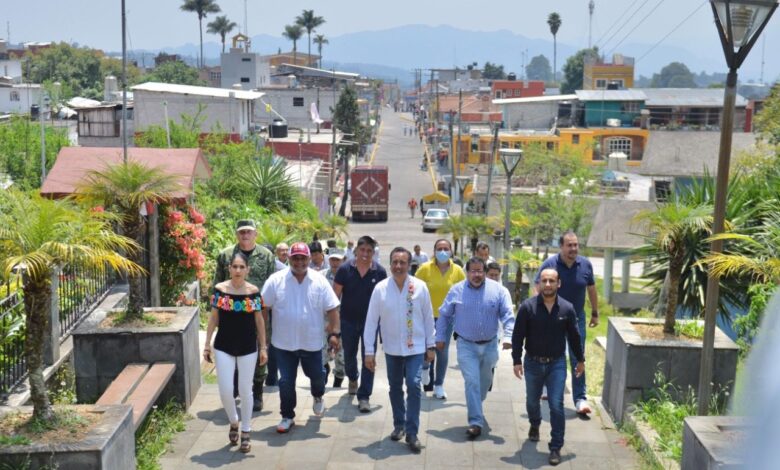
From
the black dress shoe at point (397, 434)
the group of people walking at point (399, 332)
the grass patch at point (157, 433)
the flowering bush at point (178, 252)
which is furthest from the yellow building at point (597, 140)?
the black dress shoe at point (397, 434)

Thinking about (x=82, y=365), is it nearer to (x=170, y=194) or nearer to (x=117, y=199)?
(x=117, y=199)

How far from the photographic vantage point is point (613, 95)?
265 feet

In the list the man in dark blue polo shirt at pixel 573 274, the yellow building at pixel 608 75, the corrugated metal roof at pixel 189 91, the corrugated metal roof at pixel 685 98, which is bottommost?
the man in dark blue polo shirt at pixel 573 274

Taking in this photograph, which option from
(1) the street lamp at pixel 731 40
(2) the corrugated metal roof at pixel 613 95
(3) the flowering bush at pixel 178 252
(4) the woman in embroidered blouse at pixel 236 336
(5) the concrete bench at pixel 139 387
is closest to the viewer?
(1) the street lamp at pixel 731 40

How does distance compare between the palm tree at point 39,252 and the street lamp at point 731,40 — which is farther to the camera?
the street lamp at point 731,40

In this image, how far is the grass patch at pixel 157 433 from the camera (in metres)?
8.04

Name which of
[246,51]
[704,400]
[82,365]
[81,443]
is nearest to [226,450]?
[82,365]

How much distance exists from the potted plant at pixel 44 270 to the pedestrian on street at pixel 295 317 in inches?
79.9

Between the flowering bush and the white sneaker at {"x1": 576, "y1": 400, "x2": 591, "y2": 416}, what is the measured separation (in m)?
5.50

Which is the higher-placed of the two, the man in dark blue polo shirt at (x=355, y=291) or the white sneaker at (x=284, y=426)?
the man in dark blue polo shirt at (x=355, y=291)

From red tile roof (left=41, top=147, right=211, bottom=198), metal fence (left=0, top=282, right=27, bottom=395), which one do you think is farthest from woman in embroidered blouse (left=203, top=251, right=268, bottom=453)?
red tile roof (left=41, top=147, right=211, bottom=198)

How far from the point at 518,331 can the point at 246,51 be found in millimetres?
102694

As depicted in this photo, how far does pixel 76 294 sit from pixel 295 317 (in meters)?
3.23

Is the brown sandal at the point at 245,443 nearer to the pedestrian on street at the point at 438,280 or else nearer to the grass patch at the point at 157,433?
the grass patch at the point at 157,433
